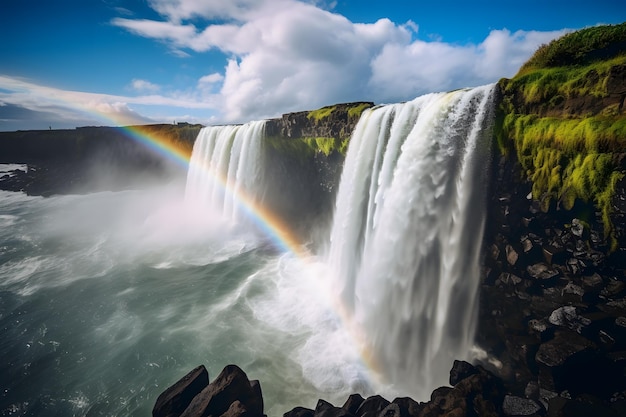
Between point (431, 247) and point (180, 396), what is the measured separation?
29.6 ft

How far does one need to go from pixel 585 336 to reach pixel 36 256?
104 ft

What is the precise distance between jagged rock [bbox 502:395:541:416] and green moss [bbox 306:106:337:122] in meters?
18.3

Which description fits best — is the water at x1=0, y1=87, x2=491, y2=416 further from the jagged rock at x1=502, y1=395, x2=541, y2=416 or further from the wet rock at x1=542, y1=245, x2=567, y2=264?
the jagged rock at x1=502, y1=395, x2=541, y2=416

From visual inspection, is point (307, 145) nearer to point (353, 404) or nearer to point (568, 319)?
point (353, 404)

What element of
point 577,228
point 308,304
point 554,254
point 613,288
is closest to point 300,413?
point 308,304

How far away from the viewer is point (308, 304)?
14.8 metres

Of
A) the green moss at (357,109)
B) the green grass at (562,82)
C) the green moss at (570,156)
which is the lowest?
the green moss at (570,156)

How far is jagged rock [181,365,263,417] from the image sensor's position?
7.19 meters

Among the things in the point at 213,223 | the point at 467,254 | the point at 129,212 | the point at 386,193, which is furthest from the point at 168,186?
the point at 467,254

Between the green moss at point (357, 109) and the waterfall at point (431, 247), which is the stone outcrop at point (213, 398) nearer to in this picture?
the waterfall at point (431, 247)

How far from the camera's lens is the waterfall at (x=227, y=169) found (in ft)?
88.1

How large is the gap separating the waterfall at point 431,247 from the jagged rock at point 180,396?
6.07m

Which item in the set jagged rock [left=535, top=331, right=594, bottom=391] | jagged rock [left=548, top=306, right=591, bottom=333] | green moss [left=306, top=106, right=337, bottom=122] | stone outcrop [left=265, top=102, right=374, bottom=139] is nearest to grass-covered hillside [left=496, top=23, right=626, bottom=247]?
jagged rock [left=548, top=306, right=591, bottom=333]

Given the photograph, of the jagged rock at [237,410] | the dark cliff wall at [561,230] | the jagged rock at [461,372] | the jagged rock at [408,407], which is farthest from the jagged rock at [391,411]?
the dark cliff wall at [561,230]
